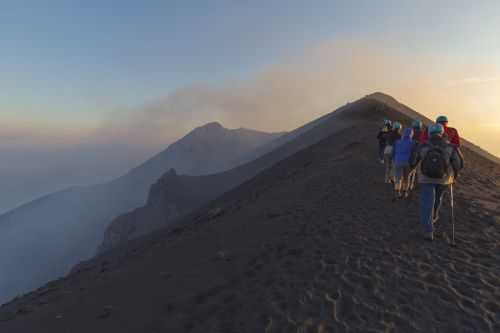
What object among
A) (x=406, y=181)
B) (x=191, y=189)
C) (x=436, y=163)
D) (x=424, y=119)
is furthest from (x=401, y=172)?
(x=191, y=189)

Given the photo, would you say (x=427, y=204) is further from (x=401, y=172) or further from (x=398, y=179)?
(x=398, y=179)

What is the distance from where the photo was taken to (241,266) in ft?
26.2

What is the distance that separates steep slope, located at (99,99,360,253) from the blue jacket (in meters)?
31.0

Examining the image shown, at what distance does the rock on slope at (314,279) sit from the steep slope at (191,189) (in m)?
32.0

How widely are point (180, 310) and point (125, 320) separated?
1343mm

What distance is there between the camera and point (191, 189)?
192 ft

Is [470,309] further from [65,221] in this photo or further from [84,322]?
[65,221]

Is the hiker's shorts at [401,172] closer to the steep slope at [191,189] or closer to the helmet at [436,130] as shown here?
the helmet at [436,130]

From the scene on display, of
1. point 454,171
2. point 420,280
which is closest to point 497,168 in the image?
point 454,171

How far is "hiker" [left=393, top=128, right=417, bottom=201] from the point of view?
1065 cm

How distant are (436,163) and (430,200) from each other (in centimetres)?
117

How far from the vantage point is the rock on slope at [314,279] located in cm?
540

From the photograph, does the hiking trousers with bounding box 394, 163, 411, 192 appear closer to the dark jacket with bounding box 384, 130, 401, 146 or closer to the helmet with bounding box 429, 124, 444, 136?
the dark jacket with bounding box 384, 130, 401, 146

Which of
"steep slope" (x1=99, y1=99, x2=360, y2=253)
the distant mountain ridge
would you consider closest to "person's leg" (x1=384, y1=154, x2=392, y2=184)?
the distant mountain ridge
